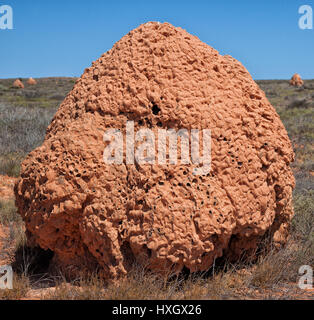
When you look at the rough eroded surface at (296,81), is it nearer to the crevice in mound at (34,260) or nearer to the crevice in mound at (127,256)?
the crevice in mound at (34,260)

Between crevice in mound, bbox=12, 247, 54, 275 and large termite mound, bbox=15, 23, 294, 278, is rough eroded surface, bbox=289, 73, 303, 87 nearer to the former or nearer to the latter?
large termite mound, bbox=15, 23, 294, 278

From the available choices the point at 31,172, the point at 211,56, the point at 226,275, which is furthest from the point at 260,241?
the point at 31,172

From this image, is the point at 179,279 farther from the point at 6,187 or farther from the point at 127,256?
the point at 6,187

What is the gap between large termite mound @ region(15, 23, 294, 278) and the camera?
2.70 metres

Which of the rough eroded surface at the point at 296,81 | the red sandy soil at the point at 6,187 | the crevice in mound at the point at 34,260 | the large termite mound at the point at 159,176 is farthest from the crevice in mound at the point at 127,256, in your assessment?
the rough eroded surface at the point at 296,81

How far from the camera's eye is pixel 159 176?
2742mm

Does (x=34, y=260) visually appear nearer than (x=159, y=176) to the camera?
No

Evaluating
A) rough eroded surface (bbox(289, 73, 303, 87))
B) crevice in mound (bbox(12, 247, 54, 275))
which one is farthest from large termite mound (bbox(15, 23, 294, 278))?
rough eroded surface (bbox(289, 73, 303, 87))

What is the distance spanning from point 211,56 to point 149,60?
602mm

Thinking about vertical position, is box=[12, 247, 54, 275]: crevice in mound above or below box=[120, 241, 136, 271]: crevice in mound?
below

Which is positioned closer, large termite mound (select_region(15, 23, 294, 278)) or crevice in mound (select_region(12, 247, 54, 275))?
large termite mound (select_region(15, 23, 294, 278))

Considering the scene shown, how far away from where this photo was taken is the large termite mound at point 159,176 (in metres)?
2.70

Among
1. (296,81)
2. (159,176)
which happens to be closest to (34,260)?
(159,176)
